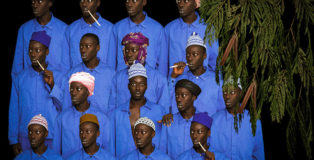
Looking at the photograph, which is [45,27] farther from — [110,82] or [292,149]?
[292,149]

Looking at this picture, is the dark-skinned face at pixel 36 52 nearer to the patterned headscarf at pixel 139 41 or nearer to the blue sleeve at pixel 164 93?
the patterned headscarf at pixel 139 41

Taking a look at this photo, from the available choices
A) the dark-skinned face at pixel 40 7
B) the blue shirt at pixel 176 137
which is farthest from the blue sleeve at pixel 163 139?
the dark-skinned face at pixel 40 7

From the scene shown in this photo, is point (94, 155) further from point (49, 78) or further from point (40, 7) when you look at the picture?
point (40, 7)

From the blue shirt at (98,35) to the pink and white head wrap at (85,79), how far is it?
0.42 metres

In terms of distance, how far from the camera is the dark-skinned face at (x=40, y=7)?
26.8 ft

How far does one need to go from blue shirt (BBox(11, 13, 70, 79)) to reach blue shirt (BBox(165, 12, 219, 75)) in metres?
1.42

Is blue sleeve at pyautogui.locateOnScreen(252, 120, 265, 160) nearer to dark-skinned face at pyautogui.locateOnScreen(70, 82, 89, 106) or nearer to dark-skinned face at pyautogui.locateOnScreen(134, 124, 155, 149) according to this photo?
dark-skinned face at pyautogui.locateOnScreen(134, 124, 155, 149)

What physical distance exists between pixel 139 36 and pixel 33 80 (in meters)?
1.54

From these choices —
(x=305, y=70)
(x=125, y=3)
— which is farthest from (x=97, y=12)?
(x=305, y=70)

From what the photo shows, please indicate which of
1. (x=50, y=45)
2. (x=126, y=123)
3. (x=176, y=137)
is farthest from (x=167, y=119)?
(x=50, y=45)

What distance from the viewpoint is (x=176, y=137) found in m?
7.21

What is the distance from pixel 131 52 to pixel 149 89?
53cm

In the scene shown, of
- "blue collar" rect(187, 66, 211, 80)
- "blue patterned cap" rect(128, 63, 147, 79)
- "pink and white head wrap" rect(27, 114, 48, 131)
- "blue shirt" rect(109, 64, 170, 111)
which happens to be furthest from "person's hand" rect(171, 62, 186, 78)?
"pink and white head wrap" rect(27, 114, 48, 131)

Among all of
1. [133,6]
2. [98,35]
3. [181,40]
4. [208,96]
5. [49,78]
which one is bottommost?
[208,96]
